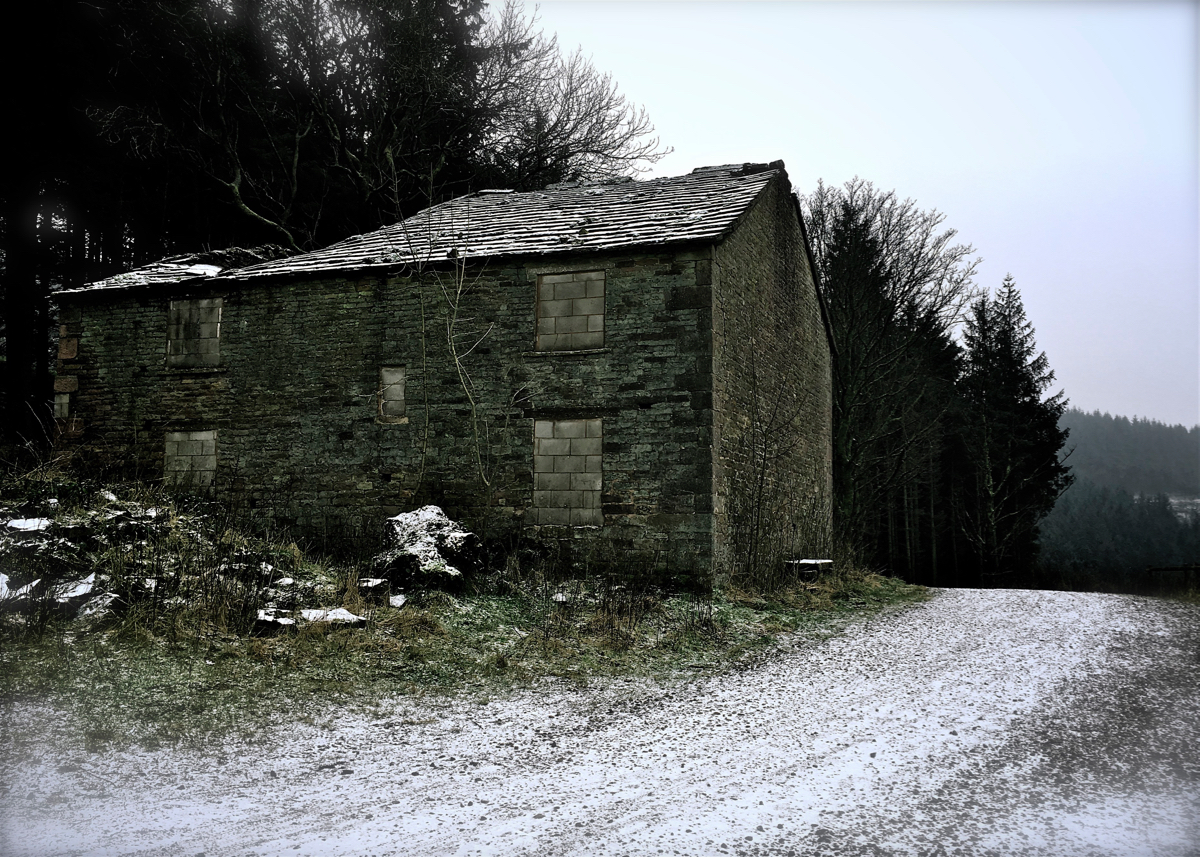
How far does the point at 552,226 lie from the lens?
1448 centimetres

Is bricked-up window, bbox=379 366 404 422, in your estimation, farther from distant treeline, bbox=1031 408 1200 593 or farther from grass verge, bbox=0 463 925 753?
distant treeline, bbox=1031 408 1200 593

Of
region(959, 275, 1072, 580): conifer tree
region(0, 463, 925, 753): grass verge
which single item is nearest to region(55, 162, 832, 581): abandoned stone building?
region(0, 463, 925, 753): grass verge

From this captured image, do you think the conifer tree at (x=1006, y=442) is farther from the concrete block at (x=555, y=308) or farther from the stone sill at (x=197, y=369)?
the stone sill at (x=197, y=369)

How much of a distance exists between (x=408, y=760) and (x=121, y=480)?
39.8 ft

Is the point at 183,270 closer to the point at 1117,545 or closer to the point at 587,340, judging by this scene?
the point at 587,340

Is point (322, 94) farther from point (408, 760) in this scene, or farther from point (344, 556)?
point (408, 760)

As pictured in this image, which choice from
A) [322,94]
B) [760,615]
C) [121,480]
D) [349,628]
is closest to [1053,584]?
[760,615]

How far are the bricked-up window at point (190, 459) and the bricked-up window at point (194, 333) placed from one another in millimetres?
1343

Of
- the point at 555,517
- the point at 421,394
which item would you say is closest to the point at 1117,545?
the point at 555,517

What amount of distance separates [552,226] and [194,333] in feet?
23.2

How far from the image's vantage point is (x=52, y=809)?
4590 millimetres

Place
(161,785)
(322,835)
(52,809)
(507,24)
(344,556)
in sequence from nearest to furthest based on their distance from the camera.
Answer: (322,835), (52,809), (161,785), (344,556), (507,24)

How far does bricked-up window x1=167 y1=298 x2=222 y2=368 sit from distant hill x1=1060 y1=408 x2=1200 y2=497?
56160 millimetres

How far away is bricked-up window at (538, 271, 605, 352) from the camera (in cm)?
1282
